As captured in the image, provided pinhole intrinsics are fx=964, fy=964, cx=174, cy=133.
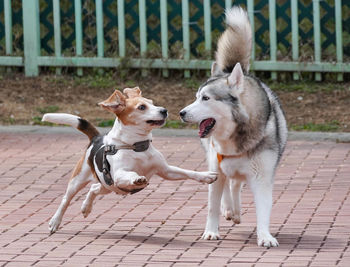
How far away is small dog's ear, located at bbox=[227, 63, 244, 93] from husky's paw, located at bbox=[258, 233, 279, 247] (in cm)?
97

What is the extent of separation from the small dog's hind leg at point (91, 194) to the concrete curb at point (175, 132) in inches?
160

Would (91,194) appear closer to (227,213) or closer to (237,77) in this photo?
(227,213)

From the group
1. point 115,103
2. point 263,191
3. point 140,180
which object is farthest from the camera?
point 115,103

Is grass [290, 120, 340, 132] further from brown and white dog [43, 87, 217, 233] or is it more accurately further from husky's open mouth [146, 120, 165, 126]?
husky's open mouth [146, 120, 165, 126]

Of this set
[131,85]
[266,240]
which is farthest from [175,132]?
[266,240]

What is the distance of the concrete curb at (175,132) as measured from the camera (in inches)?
422

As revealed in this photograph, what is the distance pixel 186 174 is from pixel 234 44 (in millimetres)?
1020

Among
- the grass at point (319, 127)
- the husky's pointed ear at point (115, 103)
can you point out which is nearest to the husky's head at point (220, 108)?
the husky's pointed ear at point (115, 103)

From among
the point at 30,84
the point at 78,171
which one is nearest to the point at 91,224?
the point at 78,171

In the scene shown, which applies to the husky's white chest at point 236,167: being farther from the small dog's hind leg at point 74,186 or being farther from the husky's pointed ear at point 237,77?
the small dog's hind leg at point 74,186

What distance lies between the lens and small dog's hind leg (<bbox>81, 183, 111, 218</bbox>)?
6.89 m

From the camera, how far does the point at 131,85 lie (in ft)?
42.9

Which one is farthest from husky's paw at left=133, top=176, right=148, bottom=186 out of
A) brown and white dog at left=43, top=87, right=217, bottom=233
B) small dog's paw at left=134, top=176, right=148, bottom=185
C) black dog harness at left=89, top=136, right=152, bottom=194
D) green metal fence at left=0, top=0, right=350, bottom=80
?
green metal fence at left=0, top=0, right=350, bottom=80

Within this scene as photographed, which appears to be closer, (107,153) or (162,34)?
(107,153)
